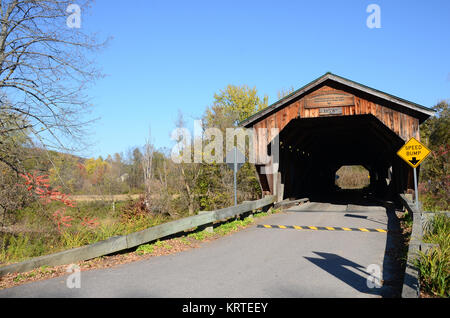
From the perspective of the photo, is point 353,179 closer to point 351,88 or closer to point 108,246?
point 351,88

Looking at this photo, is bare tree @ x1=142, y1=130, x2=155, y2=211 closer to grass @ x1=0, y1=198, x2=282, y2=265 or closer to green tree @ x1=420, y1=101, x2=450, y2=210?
grass @ x1=0, y1=198, x2=282, y2=265

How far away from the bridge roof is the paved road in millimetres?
5771

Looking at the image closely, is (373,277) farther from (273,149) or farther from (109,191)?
(109,191)

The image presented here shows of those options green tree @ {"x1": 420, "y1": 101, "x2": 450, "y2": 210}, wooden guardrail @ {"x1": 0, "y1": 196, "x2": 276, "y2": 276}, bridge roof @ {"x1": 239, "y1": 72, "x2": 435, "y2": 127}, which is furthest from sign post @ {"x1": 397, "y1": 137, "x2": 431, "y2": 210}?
wooden guardrail @ {"x1": 0, "y1": 196, "x2": 276, "y2": 276}

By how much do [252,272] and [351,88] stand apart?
10101 millimetres

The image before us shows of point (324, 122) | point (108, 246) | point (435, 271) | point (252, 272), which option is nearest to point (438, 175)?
point (324, 122)

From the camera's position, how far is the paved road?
4.75 metres

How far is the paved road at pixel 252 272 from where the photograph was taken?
475cm

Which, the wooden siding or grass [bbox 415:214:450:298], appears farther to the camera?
the wooden siding

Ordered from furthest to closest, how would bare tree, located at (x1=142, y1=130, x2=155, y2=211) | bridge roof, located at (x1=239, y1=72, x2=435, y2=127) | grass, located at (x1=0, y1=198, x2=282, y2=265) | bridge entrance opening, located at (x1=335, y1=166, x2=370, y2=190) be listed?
bridge entrance opening, located at (x1=335, y1=166, x2=370, y2=190), bare tree, located at (x1=142, y1=130, x2=155, y2=211), bridge roof, located at (x1=239, y1=72, x2=435, y2=127), grass, located at (x1=0, y1=198, x2=282, y2=265)

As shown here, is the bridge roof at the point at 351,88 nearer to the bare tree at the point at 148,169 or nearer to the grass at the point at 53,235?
the grass at the point at 53,235
